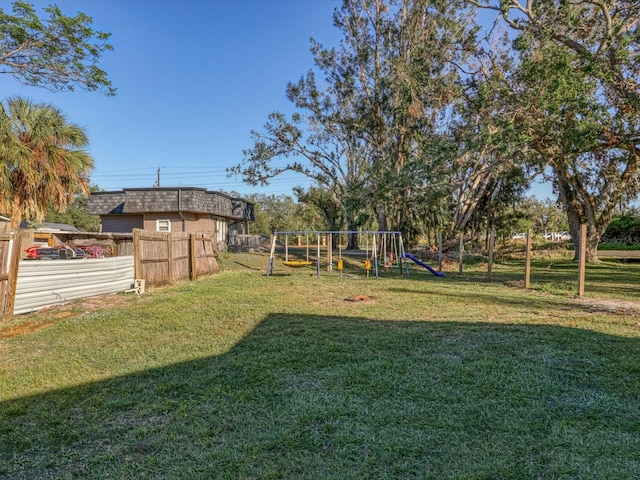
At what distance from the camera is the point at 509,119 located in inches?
420

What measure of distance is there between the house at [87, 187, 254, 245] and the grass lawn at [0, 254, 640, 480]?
622 inches

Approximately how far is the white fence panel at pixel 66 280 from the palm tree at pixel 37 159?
3.94m

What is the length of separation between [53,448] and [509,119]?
11.6 metres

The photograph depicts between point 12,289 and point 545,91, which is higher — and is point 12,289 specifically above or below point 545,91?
below

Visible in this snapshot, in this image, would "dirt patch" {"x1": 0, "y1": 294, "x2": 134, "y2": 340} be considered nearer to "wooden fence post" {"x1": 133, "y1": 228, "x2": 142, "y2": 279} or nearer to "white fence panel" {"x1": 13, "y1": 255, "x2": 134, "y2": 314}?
"white fence panel" {"x1": 13, "y1": 255, "x2": 134, "y2": 314}

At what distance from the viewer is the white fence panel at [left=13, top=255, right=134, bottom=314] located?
6.24 metres

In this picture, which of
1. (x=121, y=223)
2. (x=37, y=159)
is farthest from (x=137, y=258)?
(x=121, y=223)

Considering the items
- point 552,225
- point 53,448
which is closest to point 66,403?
point 53,448

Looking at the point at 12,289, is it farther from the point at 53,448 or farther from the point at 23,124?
the point at 23,124

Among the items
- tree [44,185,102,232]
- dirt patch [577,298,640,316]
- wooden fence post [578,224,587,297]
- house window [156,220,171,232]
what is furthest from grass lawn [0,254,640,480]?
tree [44,185,102,232]

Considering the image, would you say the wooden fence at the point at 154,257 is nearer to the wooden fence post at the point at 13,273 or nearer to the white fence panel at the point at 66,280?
the wooden fence post at the point at 13,273

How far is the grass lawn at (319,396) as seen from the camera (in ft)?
7.35

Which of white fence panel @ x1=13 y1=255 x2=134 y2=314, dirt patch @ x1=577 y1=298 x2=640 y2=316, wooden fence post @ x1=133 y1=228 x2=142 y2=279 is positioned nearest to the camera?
white fence panel @ x1=13 y1=255 x2=134 y2=314

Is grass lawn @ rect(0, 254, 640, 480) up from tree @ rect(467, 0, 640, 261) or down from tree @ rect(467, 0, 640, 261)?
down
